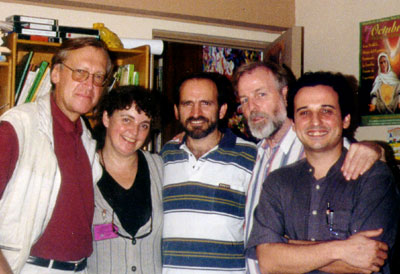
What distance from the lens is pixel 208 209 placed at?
85.1 inches

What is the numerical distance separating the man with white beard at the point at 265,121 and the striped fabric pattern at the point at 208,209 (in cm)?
6

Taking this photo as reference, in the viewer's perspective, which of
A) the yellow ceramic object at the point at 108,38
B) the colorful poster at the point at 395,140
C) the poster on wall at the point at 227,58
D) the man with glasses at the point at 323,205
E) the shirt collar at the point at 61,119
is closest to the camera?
the man with glasses at the point at 323,205

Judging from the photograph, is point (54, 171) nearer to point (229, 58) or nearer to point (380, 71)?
point (380, 71)

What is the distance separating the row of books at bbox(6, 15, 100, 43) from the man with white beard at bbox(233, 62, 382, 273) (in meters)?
1.11

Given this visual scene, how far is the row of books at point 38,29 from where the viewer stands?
2.66 meters

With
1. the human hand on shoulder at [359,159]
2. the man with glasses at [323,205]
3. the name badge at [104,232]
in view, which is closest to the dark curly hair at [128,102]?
the name badge at [104,232]

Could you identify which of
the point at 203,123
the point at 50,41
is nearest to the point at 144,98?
the point at 203,123

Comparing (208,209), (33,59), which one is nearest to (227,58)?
(33,59)

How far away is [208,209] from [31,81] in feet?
4.60

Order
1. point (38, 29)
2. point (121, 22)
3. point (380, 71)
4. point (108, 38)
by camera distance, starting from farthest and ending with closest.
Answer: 1. point (121, 22)
2. point (380, 71)
3. point (108, 38)
4. point (38, 29)

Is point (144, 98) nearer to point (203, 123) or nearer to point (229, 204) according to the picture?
point (203, 123)

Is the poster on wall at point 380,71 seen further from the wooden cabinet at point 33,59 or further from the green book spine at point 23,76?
the green book spine at point 23,76

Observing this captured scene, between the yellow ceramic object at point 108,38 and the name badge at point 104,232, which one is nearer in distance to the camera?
the name badge at point 104,232

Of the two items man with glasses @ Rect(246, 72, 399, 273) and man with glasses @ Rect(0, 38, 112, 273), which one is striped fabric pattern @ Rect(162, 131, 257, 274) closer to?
man with glasses @ Rect(246, 72, 399, 273)
